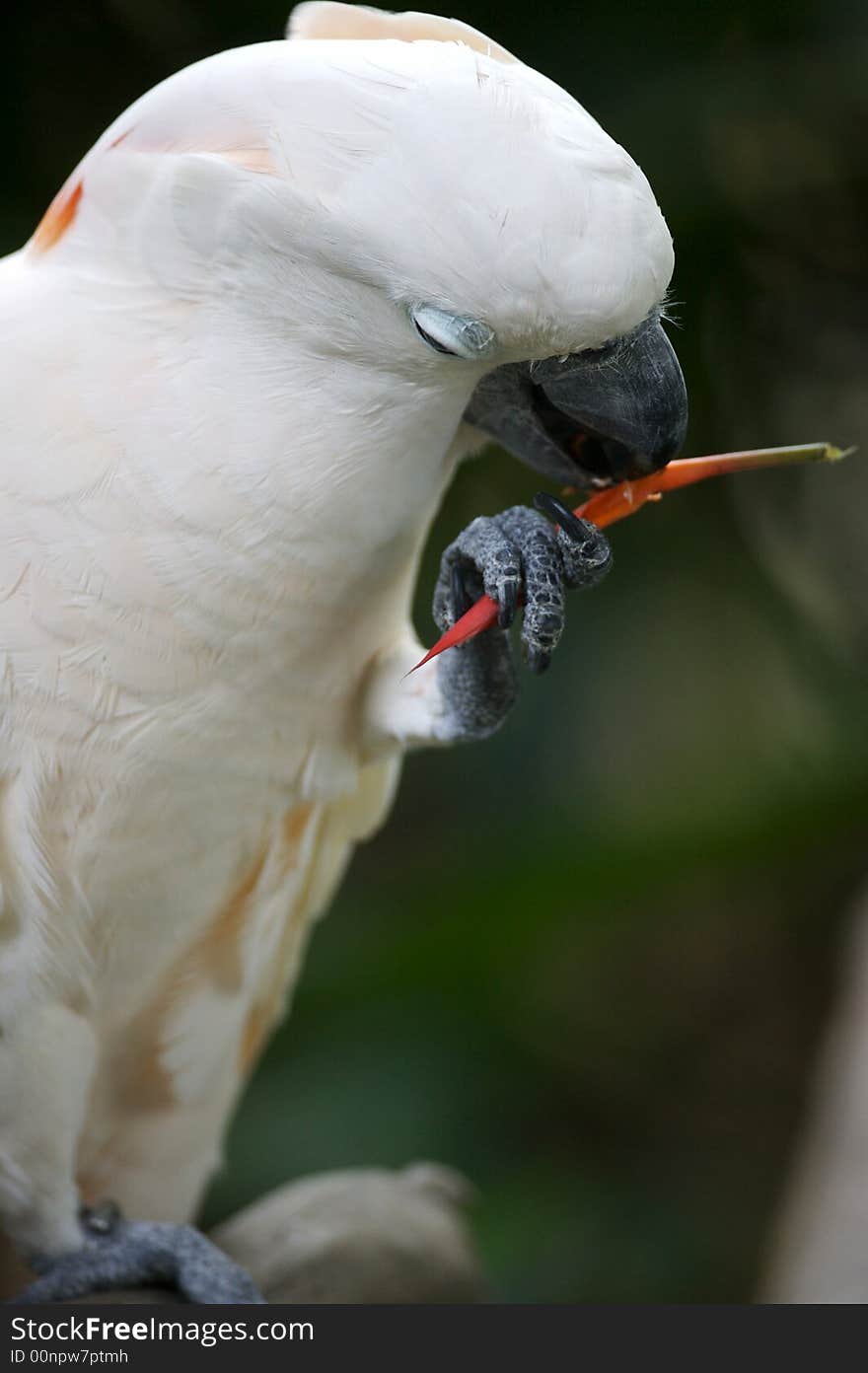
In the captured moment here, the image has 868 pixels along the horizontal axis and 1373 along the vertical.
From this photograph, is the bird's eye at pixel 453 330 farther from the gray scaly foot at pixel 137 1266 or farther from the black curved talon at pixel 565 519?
the gray scaly foot at pixel 137 1266

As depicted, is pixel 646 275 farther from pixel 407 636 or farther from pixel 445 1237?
pixel 445 1237

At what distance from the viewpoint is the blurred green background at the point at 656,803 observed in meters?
1.58

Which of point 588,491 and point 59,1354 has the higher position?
point 588,491

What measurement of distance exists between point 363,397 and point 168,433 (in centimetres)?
13

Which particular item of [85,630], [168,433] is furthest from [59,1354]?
[168,433]

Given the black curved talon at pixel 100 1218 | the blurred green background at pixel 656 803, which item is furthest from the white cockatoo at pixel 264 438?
the blurred green background at pixel 656 803

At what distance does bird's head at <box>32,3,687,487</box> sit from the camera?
0.73m

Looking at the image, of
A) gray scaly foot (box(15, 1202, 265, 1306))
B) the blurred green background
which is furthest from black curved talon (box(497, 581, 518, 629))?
the blurred green background

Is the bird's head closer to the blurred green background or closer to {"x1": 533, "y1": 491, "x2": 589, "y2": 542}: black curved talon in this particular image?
{"x1": 533, "y1": 491, "x2": 589, "y2": 542}: black curved talon

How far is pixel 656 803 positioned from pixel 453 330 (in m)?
1.40

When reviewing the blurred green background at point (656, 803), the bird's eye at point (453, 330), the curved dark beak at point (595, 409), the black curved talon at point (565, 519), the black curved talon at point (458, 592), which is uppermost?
the bird's eye at point (453, 330)

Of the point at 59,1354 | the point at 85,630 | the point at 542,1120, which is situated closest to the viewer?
the point at 85,630

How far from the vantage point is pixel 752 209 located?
1.69m

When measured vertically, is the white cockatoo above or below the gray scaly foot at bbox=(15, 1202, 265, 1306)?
above
